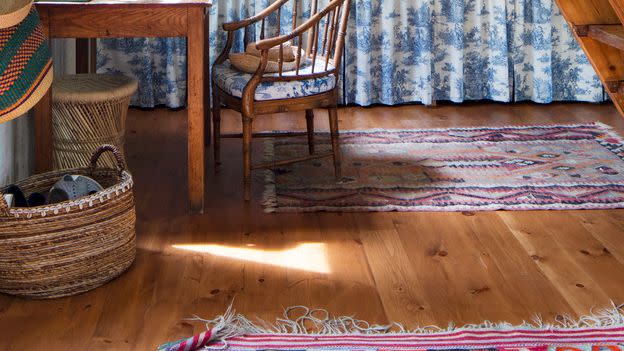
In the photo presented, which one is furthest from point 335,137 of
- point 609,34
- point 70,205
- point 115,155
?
point 70,205

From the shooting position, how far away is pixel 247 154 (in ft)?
11.2

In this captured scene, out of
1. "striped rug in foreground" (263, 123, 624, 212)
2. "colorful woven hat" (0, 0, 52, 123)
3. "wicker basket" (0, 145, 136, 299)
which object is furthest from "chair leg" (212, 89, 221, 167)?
"colorful woven hat" (0, 0, 52, 123)

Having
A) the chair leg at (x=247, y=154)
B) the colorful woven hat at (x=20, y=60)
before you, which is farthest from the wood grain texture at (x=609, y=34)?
the colorful woven hat at (x=20, y=60)

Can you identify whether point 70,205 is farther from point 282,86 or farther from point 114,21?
point 282,86

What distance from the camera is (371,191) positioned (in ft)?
11.7

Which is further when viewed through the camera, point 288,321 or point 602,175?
point 602,175

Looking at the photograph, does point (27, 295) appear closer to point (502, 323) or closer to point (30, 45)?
point (30, 45)

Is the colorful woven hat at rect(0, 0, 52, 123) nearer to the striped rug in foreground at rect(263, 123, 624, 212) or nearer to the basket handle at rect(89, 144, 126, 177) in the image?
the basket handle at rect(89, 144, 126, 177)

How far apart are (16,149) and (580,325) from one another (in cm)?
209

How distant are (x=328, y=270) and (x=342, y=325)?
40 cm

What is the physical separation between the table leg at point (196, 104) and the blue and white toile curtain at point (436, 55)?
71.1 inches

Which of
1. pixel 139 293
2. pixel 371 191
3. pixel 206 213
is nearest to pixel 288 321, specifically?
pixel 139 293

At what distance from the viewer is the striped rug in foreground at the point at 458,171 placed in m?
3.44

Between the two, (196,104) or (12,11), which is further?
(196,104)
